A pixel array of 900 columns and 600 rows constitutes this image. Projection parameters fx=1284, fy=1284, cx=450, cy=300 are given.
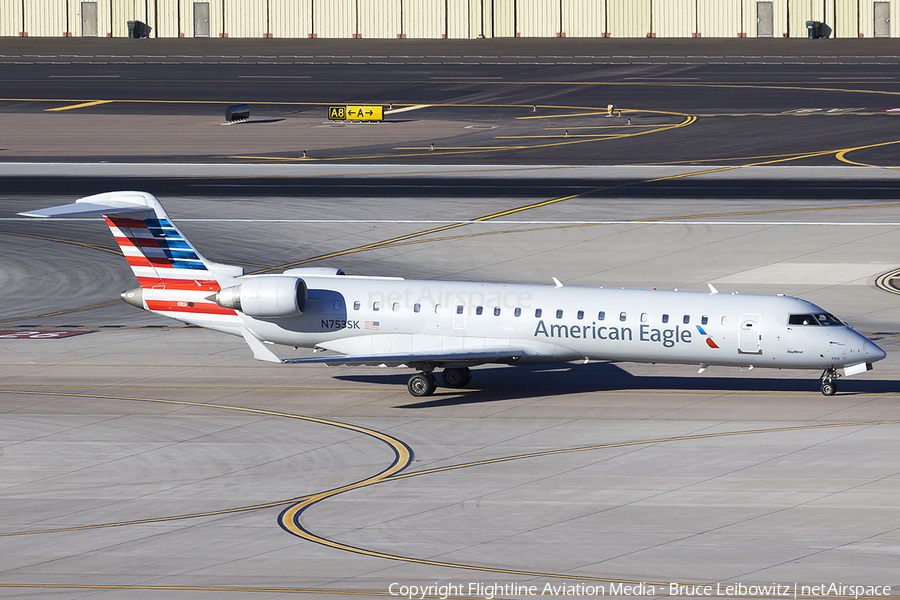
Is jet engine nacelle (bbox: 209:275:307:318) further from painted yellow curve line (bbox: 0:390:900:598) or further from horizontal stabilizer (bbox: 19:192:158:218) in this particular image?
horizontal stabilizer (bbox: 19:192:158:218)

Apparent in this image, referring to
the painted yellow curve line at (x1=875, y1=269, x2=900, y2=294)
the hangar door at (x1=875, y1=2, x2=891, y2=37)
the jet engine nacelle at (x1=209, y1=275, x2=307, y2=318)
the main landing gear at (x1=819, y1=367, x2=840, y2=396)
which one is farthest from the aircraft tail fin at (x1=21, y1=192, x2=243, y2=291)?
the hangar door at (x1=875, y1=2, x2=891, y2=37)

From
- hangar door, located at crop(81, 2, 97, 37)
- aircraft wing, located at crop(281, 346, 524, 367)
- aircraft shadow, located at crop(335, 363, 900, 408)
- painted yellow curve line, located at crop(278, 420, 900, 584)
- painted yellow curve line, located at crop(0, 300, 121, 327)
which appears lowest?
painted yellow curve line, located at crop(278, 420, 900, 584)

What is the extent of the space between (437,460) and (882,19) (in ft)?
385

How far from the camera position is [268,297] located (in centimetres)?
3766

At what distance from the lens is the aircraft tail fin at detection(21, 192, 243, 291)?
39.3 metres

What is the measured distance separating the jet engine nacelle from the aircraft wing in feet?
5.31

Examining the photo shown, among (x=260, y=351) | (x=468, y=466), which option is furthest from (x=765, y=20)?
(x=468, y=466)

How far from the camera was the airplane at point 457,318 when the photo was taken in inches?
1423

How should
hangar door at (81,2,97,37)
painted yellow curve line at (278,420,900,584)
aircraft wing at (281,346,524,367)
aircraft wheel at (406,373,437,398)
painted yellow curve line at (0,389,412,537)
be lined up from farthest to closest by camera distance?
hangar door at (81,2,97,37), aircraft wheel at (406,373,437,398), aircraft wing at (281,346,524,367), painted yellow curve line at (0,389,412,537), painted yellow curve line at (278,420,900,584)

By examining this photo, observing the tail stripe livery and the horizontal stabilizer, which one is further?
the tail stripe livery

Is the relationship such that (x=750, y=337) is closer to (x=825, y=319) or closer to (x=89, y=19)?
(x=825, y=319)

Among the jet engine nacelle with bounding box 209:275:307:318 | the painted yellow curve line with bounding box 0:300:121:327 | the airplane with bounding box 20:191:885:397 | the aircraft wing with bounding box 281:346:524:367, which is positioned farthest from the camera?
the painted yellow curve line with bounding box 0:300:121:327

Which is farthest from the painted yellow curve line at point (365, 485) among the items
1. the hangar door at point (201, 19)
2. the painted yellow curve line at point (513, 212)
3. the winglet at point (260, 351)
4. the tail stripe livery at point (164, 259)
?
the hangar door at point (201, 19)

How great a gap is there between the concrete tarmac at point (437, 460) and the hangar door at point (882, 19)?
85.5m
